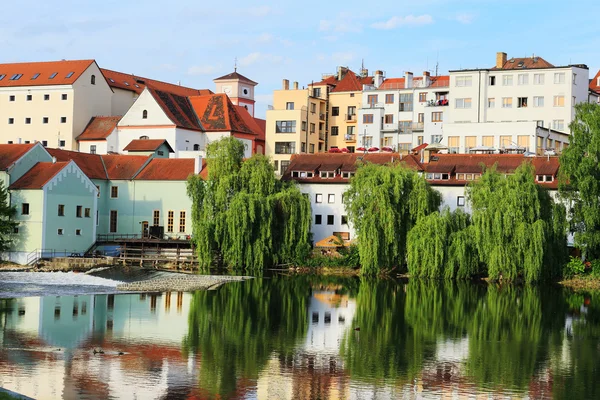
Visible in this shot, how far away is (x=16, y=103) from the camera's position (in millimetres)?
95562

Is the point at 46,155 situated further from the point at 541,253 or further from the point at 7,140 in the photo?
the point at 541,253

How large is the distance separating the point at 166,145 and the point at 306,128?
18.9 m

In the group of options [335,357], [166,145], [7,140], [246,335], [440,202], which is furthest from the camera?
[7,140]

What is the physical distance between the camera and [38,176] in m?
68.8

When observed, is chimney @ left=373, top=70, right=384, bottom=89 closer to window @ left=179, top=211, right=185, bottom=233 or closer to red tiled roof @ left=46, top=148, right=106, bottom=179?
window @ left=179, top=211, right=185, bottom=233

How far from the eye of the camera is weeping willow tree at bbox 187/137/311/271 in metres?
67.8

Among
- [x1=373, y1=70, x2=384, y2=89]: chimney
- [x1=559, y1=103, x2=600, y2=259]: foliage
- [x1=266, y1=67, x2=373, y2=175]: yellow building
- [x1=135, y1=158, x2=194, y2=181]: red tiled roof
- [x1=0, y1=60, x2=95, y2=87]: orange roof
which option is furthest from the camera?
[x1=373, y1=70, x2=384, y2=89]: chimney

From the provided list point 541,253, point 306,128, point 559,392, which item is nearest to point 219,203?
point 541,253

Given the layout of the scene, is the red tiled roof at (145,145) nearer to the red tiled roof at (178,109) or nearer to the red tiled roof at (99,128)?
the red tiled roof at (178,109)

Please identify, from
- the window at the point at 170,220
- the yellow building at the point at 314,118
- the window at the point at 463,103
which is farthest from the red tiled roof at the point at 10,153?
the window at the point at 463,103

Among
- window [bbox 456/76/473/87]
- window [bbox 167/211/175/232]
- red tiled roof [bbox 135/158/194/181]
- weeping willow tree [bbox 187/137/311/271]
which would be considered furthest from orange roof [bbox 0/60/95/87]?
window [bbox 456/76/473/87]

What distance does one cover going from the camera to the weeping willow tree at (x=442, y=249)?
61562 millimetres

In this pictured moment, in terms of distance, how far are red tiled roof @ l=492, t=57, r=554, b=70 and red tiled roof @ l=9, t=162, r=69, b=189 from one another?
45067 millimetres

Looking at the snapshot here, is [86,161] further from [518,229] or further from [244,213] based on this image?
[518,229]
